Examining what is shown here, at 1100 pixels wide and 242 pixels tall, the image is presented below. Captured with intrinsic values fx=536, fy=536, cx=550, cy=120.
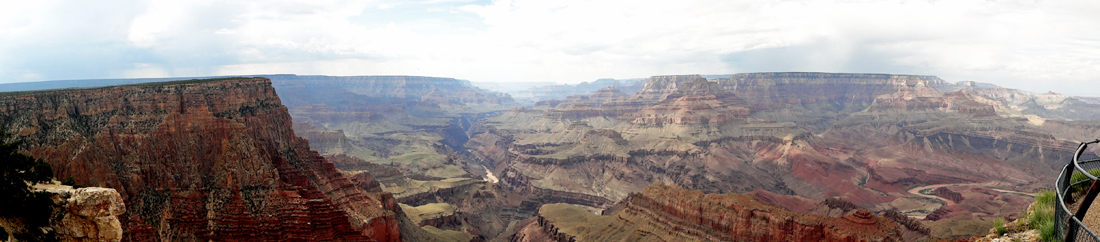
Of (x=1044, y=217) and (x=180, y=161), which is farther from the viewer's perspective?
(x=180, y=161)

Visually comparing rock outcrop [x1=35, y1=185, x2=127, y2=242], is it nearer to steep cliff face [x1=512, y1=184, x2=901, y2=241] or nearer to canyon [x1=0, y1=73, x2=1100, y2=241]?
canyon [x1=0, y1=73, x2=1100, y2=241]

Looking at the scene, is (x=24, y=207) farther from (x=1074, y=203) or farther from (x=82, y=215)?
(x=1074, y=203)

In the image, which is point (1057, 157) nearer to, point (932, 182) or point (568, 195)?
point (932, 182)

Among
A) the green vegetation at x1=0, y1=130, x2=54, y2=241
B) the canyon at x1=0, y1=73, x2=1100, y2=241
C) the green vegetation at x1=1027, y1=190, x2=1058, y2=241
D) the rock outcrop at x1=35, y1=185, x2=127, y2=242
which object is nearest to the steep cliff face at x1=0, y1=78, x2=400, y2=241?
the canyon at x1=0, y1=73, x2=1100, y2=241

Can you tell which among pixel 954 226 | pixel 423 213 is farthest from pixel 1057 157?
pixel 423 213

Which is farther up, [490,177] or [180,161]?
[180,161]

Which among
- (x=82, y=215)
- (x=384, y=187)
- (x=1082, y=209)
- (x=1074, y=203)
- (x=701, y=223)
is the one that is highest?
(x=1082, y=209)

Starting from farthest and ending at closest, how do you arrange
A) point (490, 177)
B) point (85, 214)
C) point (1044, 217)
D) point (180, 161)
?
point (490, 177)
point (180, 161)
point (85, 214)
point (1044, 217)

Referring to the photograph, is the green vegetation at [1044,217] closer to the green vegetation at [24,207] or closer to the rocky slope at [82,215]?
the rocky slope at [82,215]

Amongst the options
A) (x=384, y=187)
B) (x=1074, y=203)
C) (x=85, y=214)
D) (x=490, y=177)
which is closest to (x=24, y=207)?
(x=85, y=214)
